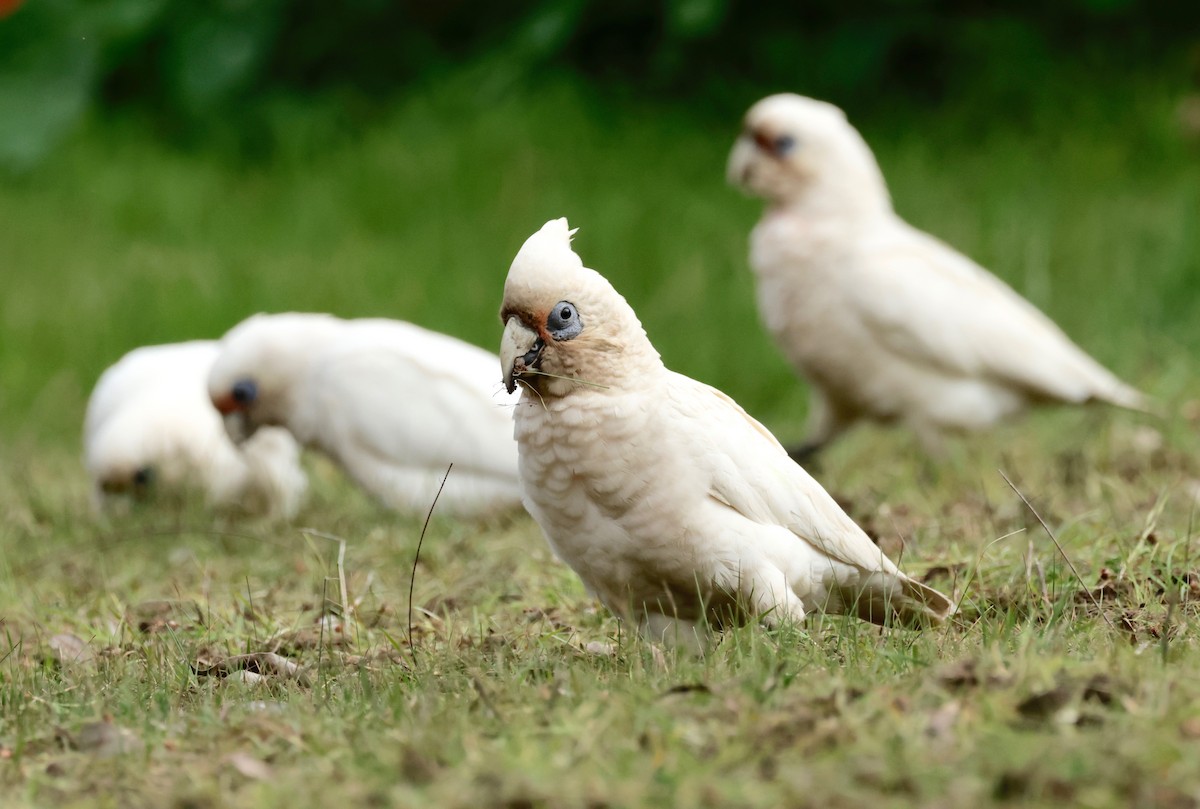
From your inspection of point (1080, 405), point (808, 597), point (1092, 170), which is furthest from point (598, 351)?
point (1092, 170)

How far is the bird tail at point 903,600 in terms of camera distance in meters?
3.04

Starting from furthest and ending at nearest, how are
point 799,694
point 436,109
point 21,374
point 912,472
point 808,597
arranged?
point 436,109 < point 21,374 < point 912,472 < point 808,597 < point 799,694

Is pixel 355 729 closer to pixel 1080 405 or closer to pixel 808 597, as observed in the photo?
pixel 808 597

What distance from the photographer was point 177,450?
215 inches

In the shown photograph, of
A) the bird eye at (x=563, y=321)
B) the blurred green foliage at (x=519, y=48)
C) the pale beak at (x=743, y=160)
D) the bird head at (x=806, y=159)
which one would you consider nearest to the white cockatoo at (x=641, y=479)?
the bird eye at (x=563, y=321)

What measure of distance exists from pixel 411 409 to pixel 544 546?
0.89 metres

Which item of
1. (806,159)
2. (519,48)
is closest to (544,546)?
(806,159)

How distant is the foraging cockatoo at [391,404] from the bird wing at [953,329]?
4.75 feet

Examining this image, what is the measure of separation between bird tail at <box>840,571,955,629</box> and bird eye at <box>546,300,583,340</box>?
790 millimetres

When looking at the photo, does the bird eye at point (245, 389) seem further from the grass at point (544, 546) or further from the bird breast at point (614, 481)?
the bird breast at point (614, 481)

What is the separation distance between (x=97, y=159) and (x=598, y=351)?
7.18 m

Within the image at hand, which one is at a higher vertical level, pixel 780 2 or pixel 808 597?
pixel 780 2

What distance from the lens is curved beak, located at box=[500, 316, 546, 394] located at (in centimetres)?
285

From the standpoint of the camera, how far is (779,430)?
699 cm
